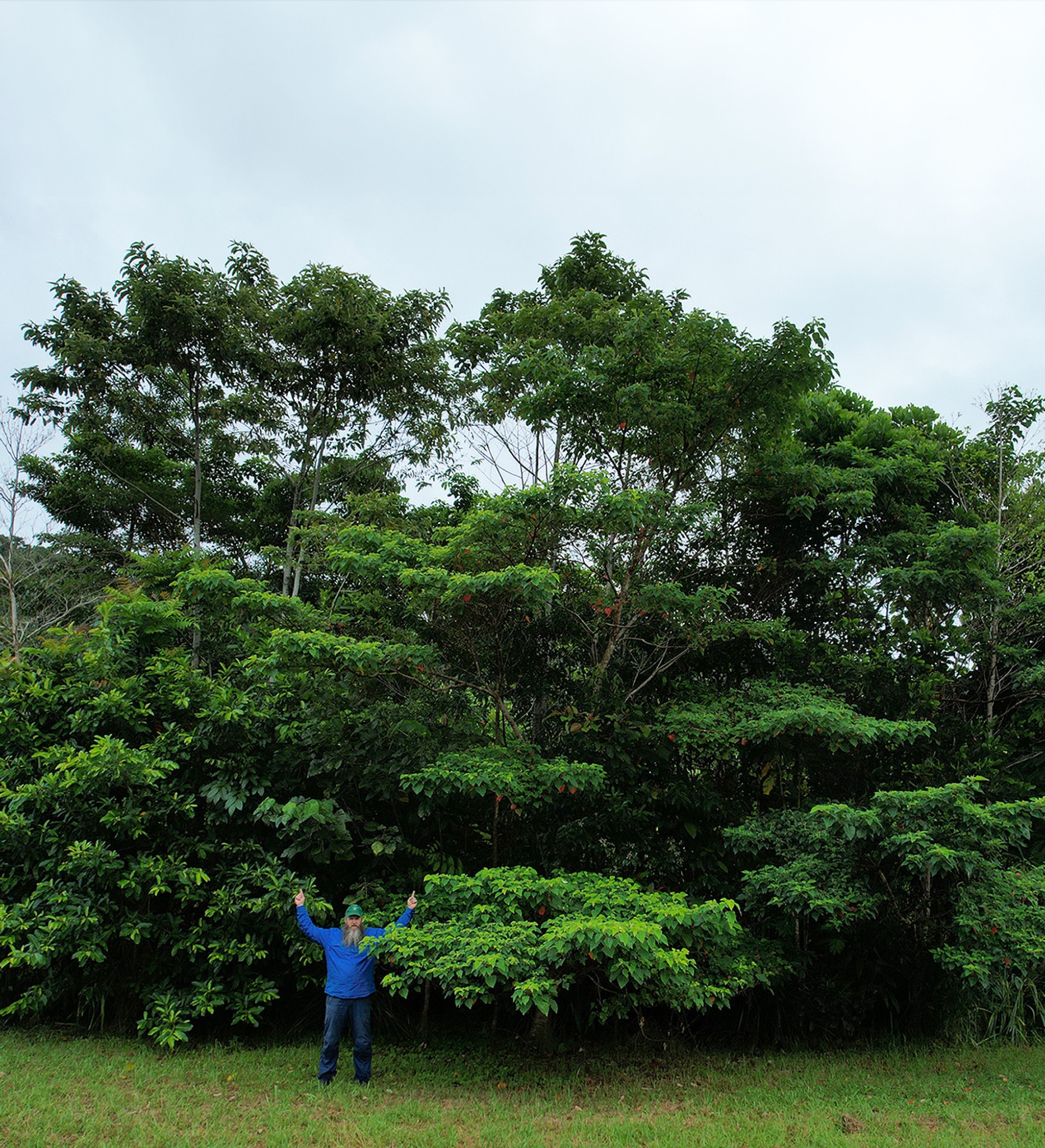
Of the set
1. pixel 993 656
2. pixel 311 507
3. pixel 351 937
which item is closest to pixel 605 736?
pixel 351 937

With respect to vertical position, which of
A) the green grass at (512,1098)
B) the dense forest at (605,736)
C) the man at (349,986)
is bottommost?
the green grass at (512,1098)

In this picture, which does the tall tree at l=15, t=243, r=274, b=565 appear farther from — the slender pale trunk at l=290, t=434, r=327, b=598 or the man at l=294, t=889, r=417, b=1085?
the man at l=294, t=889, r=417, b=1085

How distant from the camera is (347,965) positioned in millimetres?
5477

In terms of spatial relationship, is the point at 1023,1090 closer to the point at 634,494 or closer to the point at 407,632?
the point at 634,494

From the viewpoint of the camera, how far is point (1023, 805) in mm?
5000

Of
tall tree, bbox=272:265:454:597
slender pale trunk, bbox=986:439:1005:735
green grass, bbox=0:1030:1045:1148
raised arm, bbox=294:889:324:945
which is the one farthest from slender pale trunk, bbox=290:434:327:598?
slender pale trunk, bbox=986:439:1005:735

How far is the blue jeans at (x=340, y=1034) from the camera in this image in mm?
5398

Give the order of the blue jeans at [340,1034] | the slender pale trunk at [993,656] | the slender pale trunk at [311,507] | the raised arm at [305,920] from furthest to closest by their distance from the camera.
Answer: the slender pale trunk at [311,507], the slender pale trunk at [993,656], the raised arm at [305,920], the blue jeans at [340,1034]

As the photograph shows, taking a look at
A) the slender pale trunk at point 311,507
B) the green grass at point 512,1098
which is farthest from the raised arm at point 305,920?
the slender pale trunk at point 311,507

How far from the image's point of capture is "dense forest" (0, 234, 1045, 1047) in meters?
5.57

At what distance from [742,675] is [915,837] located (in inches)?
→ 111

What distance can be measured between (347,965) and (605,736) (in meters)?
2.70

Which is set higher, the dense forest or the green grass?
the dense forest

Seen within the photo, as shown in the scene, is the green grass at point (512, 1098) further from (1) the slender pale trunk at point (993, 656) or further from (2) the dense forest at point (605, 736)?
(1) the slender pale trunk at point (993, 656)
